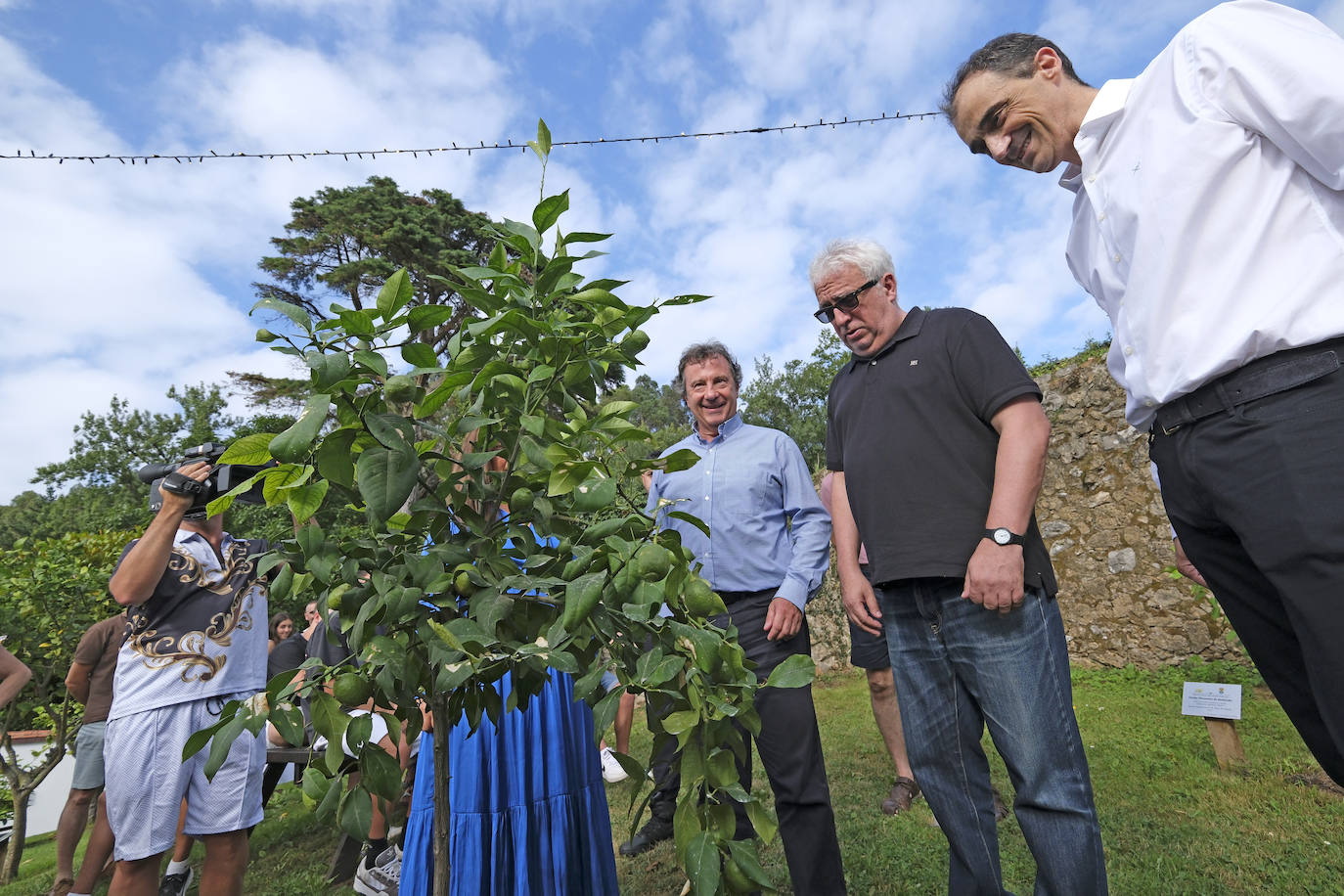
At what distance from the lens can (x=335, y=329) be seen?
846mm

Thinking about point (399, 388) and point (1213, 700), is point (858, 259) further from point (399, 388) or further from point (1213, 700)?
point (1213, 700)

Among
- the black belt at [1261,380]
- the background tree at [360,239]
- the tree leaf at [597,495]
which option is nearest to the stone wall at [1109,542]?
the black belt at [1261,380]

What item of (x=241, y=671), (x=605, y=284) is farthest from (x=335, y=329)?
(x=241, y=671)

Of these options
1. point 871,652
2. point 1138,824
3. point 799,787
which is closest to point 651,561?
point 799,787

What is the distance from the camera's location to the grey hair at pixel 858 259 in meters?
2.26

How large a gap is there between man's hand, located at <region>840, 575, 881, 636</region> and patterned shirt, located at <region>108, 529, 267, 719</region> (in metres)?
2.05

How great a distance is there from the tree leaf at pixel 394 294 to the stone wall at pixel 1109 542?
22.9 ft

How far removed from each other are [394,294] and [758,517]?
7.00 ft

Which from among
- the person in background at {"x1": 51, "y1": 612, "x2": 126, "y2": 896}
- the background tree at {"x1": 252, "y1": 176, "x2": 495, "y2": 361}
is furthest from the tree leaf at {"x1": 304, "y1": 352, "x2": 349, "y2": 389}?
the background tree at {"x1": 252, "y1": 176, "x2": 495, "y2": 361}

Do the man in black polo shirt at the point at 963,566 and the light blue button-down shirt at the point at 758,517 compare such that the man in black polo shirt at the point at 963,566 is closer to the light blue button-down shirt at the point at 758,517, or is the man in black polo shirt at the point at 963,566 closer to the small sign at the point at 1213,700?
the light blue button-down shirt at the point at 758,517

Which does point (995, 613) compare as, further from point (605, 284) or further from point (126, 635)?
point (126, 635)

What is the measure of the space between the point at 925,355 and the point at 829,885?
175 cm

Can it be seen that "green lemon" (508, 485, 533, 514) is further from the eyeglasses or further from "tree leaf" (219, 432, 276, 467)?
the eyeglasses

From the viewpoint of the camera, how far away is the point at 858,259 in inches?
89.4
